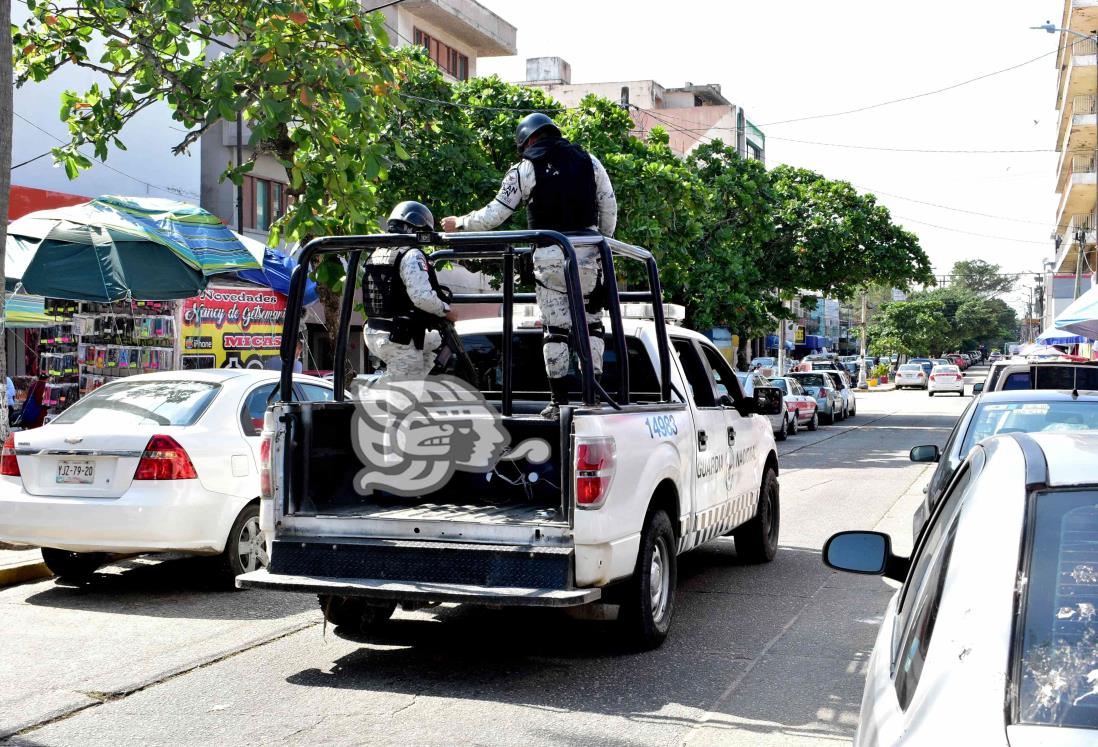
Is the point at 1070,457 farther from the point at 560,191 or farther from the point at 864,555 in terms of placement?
the point at 560,191

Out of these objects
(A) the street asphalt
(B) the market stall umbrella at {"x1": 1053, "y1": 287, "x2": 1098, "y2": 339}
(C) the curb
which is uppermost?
(B) the market stall umbrella at {"x1": 1053, "y1": 287, "x2": 1098, "y2": 339}

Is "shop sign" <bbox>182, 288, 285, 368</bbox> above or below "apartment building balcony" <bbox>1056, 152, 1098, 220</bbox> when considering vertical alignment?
below

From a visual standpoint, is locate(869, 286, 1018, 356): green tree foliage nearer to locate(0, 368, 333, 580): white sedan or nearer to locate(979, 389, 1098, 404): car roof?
locate(979, 389, 1098, 404): car roof

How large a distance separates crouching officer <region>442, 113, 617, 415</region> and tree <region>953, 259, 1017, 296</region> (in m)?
150

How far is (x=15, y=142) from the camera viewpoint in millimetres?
21922

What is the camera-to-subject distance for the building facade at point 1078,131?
4800 centimetres

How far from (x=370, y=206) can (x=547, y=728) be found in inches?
285

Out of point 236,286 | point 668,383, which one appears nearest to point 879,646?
point 668,383

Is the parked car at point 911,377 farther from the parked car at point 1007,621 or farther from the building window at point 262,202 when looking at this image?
the parked car at point 1007,621

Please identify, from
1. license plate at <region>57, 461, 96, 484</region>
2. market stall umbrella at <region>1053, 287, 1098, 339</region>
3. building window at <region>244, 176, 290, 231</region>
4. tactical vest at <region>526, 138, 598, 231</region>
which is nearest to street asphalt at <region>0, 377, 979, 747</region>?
license plate at <region>57, 461, 96, 484</region>

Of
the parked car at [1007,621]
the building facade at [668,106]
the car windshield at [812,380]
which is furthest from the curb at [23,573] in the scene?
the building facade at [668,106]

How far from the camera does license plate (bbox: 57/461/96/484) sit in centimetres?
809

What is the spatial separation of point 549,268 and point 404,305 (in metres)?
1.19

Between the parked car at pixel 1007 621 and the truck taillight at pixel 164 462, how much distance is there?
20.0 ft
